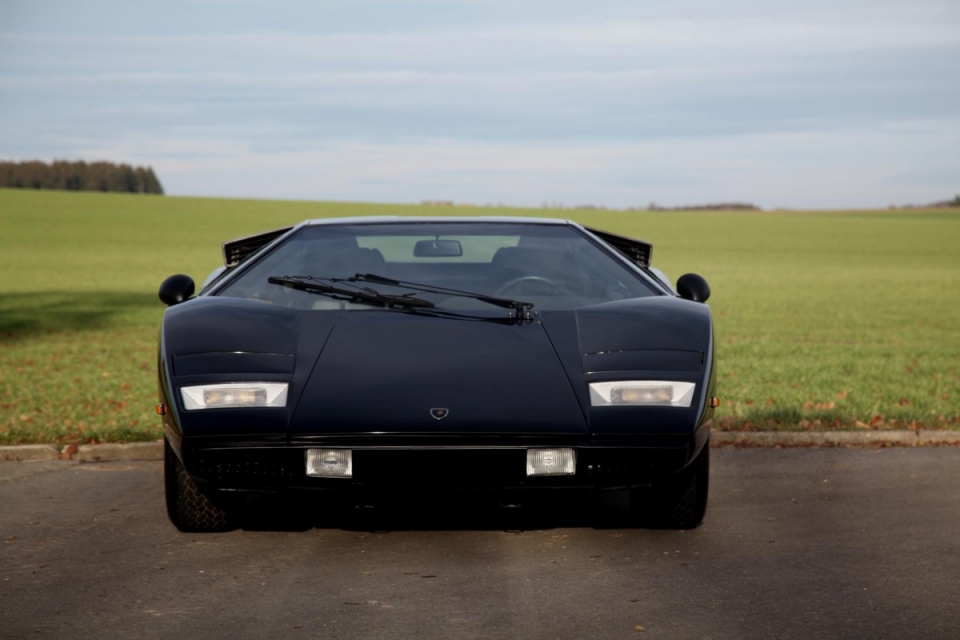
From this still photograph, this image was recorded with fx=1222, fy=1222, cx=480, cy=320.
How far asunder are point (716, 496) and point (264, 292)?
2561 mm

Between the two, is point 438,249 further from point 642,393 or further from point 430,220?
point 642,393

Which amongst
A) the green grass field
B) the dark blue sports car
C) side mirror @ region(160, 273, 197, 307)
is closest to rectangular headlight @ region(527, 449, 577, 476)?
the dark blue sports car

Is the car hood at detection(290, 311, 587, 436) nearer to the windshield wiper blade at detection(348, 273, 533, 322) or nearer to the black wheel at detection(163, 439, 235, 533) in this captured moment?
the windshield wiper blade at detection(348, 273, 533, 322)

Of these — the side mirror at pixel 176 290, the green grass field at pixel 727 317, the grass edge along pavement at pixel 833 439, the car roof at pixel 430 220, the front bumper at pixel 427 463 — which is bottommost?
the green grass field at pixel 727 317

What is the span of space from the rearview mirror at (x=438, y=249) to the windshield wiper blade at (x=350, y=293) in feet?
2.05

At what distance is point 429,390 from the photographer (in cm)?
475

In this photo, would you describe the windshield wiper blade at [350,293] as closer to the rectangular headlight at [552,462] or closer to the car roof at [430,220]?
the car roof at [430,220]

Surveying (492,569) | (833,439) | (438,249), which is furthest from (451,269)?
(833,439)

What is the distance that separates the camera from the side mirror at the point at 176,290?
18.2 ft

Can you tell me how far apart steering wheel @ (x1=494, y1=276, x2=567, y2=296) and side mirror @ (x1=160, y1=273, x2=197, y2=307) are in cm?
141

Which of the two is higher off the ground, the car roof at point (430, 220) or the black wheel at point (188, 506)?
the car roof at point (430, 220)

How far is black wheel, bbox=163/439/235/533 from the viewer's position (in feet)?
17.2

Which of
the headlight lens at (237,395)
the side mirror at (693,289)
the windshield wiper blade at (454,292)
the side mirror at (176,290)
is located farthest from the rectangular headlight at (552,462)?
the side mirror at (176,290)

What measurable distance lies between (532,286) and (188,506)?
1.82 m
